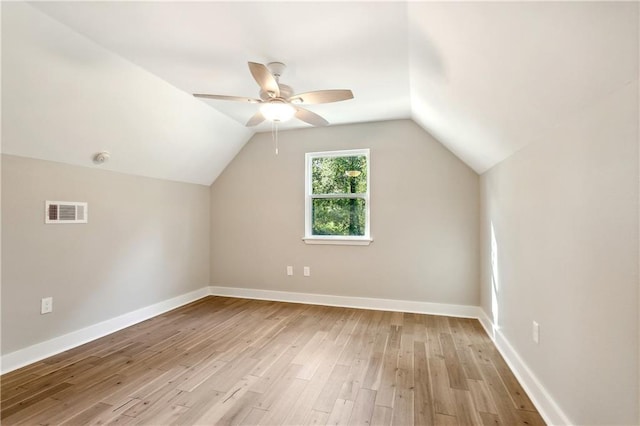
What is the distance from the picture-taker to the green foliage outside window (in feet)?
13.8

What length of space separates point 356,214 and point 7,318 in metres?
3.51

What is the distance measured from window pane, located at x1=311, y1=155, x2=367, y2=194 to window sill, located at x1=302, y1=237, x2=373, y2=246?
0.65 metres

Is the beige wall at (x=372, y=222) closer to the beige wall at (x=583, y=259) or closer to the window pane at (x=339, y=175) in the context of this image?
the window pane at (x=339, y=175)

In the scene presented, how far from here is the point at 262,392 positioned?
212 cm

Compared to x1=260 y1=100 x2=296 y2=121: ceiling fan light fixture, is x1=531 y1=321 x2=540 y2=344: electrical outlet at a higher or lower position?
lower

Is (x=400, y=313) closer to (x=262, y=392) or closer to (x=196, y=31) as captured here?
(x=262, y=392)

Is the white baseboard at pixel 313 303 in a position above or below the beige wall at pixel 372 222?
below

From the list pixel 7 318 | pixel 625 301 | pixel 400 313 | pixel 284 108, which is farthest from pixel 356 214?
pixel 7 318

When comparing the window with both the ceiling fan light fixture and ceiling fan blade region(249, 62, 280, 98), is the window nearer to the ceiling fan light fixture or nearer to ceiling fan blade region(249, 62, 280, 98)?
the ceiling fan light fixture

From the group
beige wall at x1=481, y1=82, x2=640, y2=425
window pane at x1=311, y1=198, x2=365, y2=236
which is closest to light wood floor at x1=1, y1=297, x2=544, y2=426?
beige wall at x1=481, y1=82, x2=640, y2=425

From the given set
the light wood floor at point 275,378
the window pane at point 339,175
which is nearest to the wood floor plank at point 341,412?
the light wood floor at point 275,378

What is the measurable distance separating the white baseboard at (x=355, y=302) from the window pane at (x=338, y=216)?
0.88m

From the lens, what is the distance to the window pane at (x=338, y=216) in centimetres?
420

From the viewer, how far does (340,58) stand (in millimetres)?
2381
